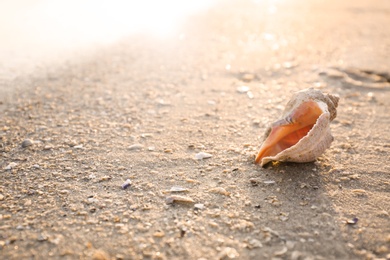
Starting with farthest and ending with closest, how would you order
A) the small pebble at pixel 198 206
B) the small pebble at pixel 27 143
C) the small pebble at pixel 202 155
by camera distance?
the small pebble at pixel 27 143 < the small pebble at pixel 202 155 < the small pebble at pixel 198 206

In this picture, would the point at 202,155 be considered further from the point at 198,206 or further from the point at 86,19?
the point at 86,19

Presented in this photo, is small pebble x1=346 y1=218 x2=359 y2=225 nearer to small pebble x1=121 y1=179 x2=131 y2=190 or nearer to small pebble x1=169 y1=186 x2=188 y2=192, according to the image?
small pebble x1=169 y1=186 x2=188 y2=192

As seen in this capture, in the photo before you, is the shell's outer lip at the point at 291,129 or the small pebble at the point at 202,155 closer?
the shell's outer lip at the point at 291,129

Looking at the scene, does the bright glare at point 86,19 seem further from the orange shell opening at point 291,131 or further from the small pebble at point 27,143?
the orange shell opening at point 291,131

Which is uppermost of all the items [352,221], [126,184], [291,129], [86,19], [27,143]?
[86,19]

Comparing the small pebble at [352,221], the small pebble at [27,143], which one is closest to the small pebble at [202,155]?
the small pebble at [352,221]

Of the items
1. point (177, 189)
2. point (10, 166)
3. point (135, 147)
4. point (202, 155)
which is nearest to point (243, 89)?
point (202, 155)

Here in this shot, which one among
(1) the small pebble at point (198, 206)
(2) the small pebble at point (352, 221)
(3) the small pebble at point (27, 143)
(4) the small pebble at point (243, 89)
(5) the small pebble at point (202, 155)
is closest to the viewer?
(2) the small pebble at point (352, 221)

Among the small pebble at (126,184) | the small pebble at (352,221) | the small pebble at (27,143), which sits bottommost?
the small pebble at (352,221)
